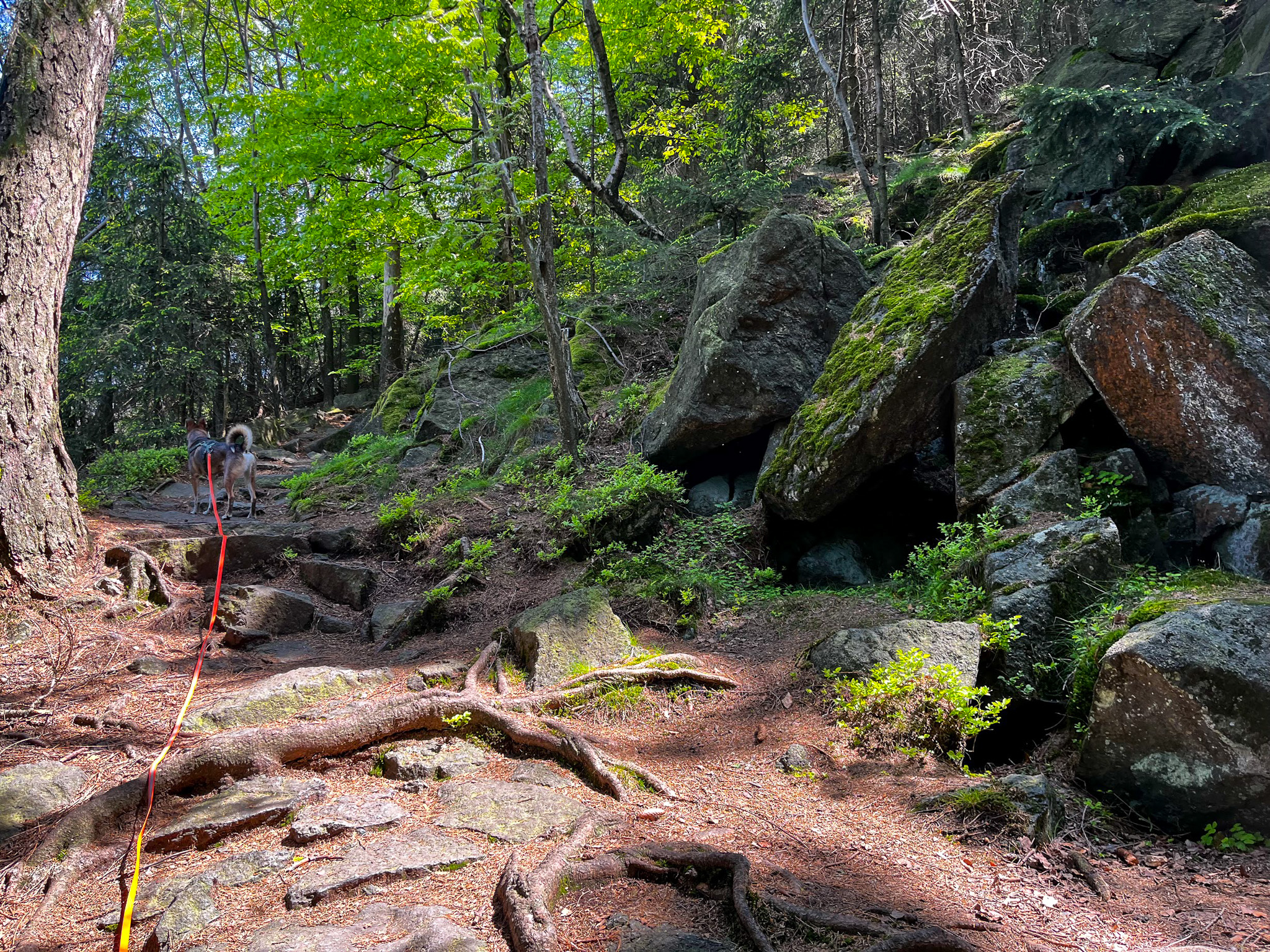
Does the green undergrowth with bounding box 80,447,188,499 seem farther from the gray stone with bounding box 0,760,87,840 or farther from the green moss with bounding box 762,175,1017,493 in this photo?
the green moss with bounding box 762,175,1017,493

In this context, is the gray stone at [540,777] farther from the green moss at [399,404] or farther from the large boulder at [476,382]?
the green moss at [399,404]

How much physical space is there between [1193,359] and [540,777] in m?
6.15

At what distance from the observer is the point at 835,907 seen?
300 cm

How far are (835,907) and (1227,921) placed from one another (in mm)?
1592

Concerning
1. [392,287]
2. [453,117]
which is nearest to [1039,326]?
[453,117]

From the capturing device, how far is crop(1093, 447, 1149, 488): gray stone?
20.5 feet

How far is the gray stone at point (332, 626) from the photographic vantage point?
7273mm

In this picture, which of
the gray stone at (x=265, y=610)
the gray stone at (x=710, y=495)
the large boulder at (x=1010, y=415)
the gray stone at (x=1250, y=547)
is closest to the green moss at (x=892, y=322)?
the large boulder at (x=1010, y=415)

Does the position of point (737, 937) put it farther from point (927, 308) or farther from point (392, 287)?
point (392, 287)

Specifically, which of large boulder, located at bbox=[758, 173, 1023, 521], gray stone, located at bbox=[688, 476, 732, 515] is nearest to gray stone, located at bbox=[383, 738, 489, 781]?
large boulder, located at bbox=[758, 173, 1023, 521]

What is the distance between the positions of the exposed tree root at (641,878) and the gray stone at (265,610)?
4.60 meters

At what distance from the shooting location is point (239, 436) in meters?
10.6

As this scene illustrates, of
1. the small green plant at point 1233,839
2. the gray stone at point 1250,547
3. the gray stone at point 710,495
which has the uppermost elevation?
the gray stone at point 710,495

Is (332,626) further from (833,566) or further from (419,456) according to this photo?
(419,456)
